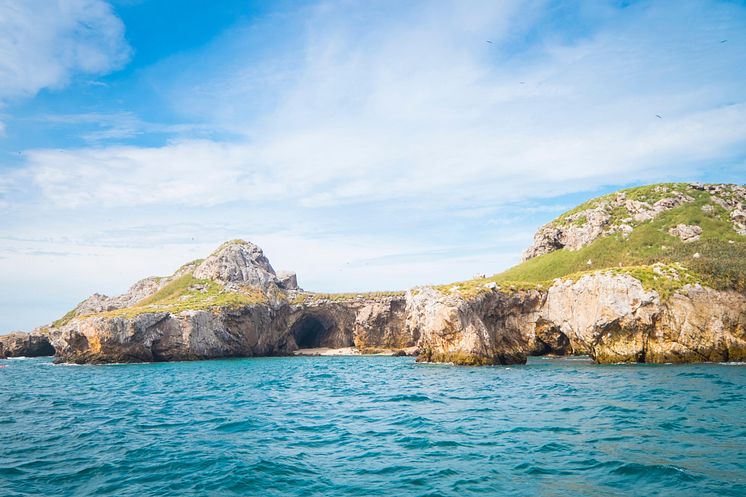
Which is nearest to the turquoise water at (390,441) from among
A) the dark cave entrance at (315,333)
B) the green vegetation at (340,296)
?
the green vegetation at (340,296)

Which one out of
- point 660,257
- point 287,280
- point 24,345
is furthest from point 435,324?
point 24,345

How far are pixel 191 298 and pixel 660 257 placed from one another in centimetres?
7632

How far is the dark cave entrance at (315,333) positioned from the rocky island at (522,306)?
0.37 m

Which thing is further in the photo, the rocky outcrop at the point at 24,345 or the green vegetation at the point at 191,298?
the rocky outcrop at the point at 24,345

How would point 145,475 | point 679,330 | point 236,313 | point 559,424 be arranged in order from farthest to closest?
point 236,313 < point 679,330 < point 559,424 < point 145,475

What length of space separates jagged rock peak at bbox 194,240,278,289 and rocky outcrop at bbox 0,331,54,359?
1493 inches

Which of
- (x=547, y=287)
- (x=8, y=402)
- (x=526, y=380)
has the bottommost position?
(x=526, y=380)

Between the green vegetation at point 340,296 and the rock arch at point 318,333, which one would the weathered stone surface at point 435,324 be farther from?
the rock arch at point 318,333

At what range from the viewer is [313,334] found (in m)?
116

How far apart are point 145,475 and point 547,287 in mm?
57833

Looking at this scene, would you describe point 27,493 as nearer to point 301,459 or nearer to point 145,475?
point 145,475

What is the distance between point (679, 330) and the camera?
4681 centimetres

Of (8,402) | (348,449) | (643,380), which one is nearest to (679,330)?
(643,380)

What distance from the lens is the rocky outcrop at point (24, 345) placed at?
3934 inches
